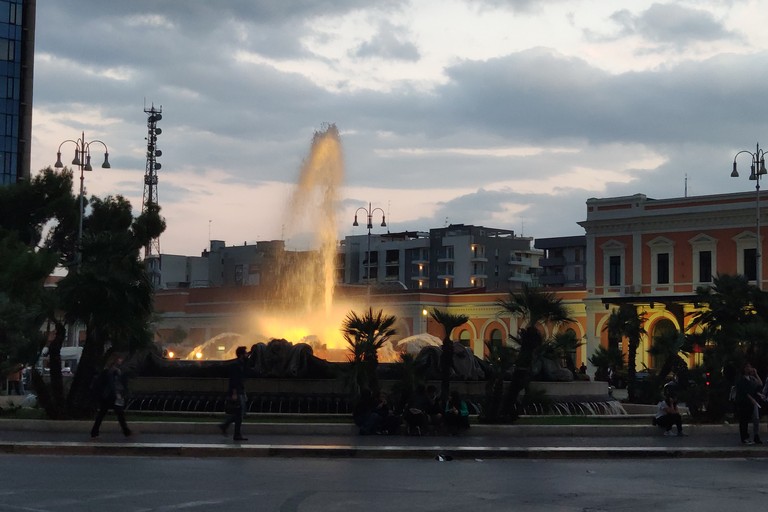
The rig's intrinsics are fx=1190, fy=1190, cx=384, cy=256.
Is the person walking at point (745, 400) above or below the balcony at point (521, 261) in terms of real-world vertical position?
below

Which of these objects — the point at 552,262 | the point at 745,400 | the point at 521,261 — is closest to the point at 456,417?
the point at 745,400

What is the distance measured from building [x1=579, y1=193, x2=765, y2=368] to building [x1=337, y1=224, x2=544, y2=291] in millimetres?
49571

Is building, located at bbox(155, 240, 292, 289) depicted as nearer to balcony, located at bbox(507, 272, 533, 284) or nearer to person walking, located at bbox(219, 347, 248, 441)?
balcony, located at bbox(507, 272, 533, 284)

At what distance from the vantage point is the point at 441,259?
409 feet

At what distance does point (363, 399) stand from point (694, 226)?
5059cm

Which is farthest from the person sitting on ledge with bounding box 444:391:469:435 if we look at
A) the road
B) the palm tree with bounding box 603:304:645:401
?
the palm tree with bounding box 603:304:645:401

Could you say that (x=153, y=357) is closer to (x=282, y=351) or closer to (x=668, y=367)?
(x=282, y=351)

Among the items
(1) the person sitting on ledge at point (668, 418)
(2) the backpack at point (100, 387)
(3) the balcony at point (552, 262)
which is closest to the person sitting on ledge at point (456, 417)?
(1) the person sitting on ledge at point (668, 418)

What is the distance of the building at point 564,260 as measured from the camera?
12812 centimetres

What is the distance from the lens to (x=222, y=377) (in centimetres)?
2734

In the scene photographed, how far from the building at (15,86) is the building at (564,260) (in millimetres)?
60101

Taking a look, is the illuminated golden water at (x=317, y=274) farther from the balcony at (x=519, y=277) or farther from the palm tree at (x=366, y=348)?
the balcony at (x=519, y=277)

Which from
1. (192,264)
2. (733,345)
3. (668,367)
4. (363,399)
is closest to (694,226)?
(668,367)

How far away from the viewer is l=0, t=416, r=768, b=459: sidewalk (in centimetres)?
1761
